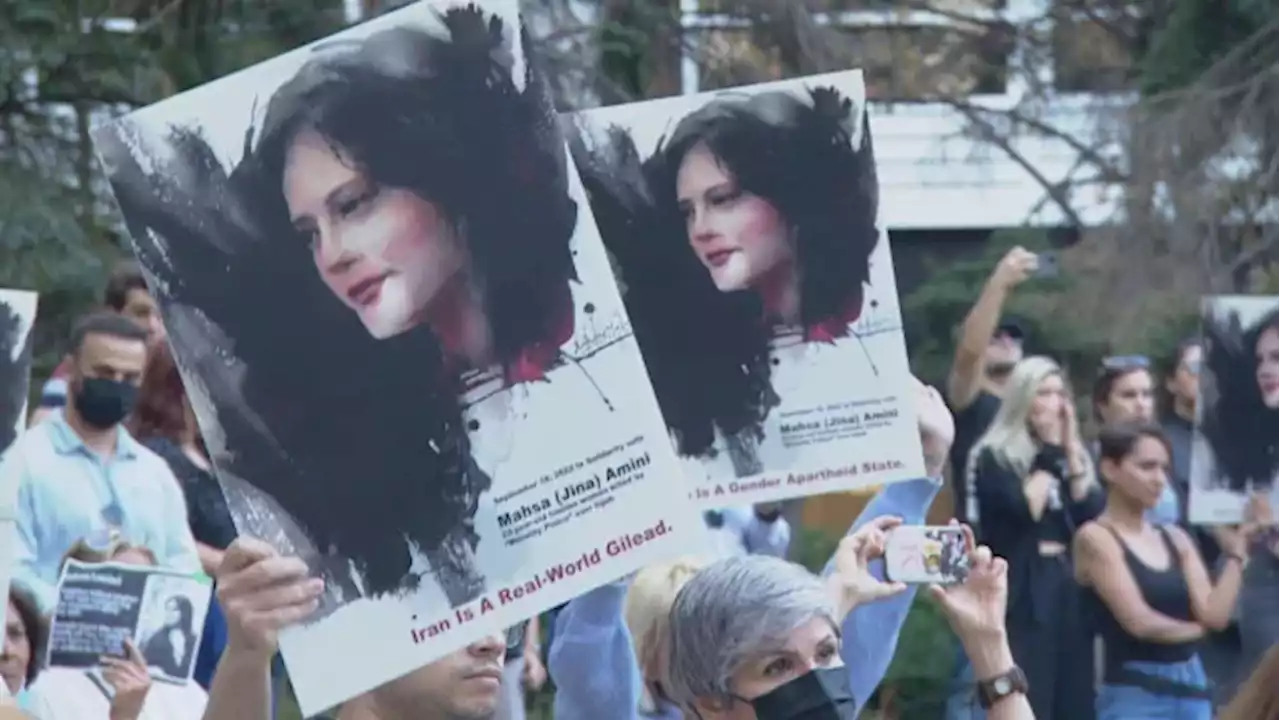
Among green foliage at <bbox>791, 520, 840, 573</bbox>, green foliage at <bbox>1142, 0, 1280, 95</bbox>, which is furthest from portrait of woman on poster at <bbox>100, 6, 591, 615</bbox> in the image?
green foliage at <bbox>1142, 0, 1280, 95</bbox>

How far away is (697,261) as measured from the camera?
5.39 m

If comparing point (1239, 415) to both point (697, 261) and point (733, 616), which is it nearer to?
point (697, 261)

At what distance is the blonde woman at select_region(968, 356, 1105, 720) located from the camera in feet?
28.8

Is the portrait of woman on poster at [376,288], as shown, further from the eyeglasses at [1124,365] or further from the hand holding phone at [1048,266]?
the hand holding phone at [1048,266]

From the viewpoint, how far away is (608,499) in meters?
3.70

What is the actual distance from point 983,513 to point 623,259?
12.5 ft

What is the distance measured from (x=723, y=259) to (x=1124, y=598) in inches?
121

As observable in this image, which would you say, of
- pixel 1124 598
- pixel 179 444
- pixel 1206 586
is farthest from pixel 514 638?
pixel 1206 586

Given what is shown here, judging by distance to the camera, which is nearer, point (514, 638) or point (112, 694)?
point (514, 638)

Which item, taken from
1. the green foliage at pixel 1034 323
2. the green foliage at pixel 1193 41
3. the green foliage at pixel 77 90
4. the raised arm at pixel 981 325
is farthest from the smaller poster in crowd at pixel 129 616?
the green foliage at pixel 1193 41

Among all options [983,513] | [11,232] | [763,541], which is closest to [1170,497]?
[983,513]

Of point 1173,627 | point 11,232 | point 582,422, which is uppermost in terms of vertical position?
point 582,422

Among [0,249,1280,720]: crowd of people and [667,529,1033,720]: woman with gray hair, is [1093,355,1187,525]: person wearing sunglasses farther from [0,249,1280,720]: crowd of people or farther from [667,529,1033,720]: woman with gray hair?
[667,529,1033,720]: woman with gray hair

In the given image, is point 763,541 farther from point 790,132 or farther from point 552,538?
point 552,538
